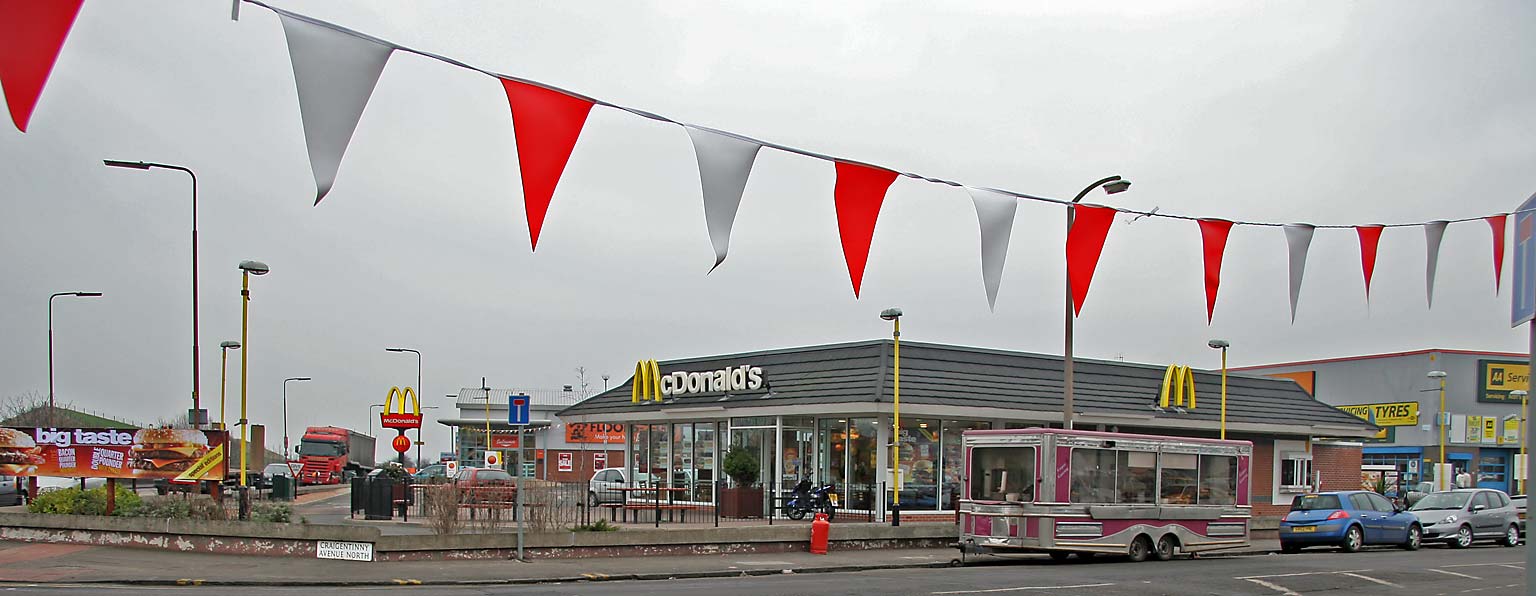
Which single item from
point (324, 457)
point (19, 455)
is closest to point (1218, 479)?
point (19, 455)

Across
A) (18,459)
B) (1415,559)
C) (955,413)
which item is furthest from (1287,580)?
(18,459)

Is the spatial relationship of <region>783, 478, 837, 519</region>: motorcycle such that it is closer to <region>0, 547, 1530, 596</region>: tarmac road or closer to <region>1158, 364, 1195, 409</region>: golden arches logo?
<region>0, 547, 1530, 596</region>: tarmac road

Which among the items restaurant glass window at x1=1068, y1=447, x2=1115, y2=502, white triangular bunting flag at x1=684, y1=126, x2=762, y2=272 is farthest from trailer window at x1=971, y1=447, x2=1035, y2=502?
white triangular bunting flag at x1=684, y1=126, x2=762, y2=272

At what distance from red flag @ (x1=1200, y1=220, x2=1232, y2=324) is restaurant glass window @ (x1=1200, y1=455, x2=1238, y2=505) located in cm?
756

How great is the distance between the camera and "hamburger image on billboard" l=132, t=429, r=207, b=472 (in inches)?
899

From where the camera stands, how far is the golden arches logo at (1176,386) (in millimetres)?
36688

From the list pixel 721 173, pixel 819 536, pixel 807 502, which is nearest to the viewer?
pixel 721 173

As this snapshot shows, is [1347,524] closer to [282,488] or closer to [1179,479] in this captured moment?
[1179,479]

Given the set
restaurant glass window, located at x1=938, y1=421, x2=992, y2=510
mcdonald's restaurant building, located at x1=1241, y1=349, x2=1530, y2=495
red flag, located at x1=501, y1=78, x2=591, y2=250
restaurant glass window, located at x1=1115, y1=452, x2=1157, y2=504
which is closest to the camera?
red flag, located at x1=501, y1=78, x2=591, y2=250

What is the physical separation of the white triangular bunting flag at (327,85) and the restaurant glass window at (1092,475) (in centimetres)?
1585

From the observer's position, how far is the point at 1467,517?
95.1 feet

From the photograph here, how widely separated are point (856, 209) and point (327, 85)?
239 inches

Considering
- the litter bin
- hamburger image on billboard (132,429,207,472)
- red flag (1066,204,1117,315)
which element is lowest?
the litter bin

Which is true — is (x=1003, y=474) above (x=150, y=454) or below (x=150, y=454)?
below
